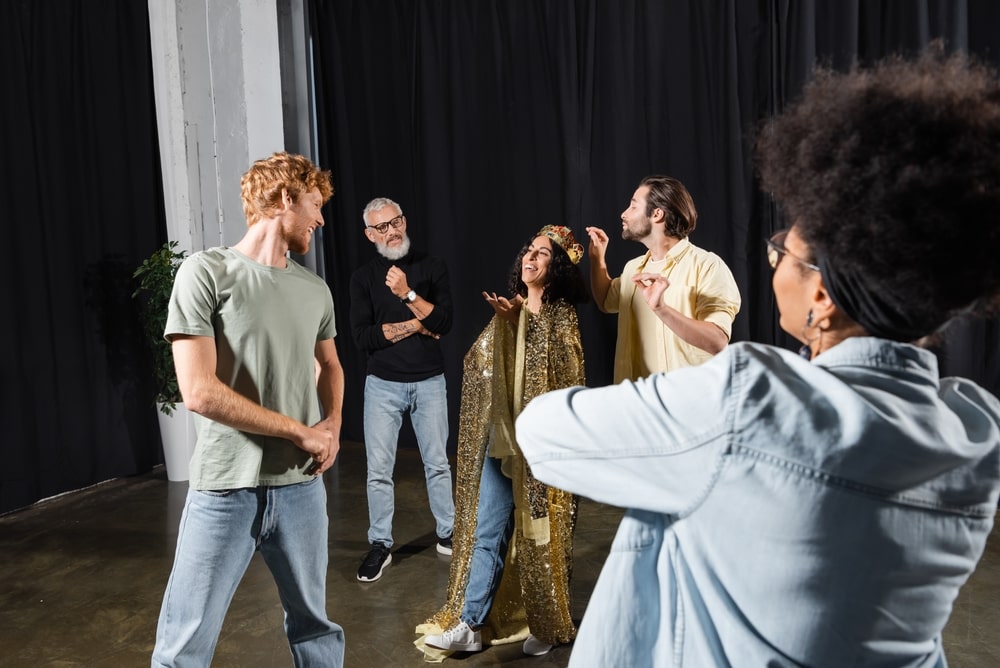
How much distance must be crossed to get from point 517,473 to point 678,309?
0.73 metres

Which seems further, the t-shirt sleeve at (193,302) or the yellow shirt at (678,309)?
the yellow shirt at (678,309)

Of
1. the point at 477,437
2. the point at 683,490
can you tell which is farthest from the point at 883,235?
the point at 477,437

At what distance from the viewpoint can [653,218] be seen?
8.62 feet

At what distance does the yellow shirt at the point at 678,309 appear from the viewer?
2.47m

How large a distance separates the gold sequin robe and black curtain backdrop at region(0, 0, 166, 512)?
10.2 feet

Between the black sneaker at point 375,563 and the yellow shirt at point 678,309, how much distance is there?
1.37 metres

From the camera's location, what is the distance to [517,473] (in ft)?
7.76

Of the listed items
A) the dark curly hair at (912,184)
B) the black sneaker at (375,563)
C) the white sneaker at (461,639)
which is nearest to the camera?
the dark curly hair at (912,184)

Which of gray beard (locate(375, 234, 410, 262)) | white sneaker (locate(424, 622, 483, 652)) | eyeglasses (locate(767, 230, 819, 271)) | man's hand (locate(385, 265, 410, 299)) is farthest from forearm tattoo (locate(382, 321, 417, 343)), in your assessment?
eyeglasses (locate(767, 230, 819, 271))

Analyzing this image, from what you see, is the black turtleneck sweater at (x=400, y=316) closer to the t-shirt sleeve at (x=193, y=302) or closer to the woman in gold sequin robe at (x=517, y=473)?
the woman in gold sequin robe at (x=517, y=473)

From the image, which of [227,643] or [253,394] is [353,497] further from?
[253,394]

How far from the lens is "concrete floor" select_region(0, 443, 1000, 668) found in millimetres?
2617

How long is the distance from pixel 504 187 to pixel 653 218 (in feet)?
9.19

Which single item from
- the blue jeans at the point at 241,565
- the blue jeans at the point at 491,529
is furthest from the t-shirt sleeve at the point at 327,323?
the blue jeans at the point at 491,529
